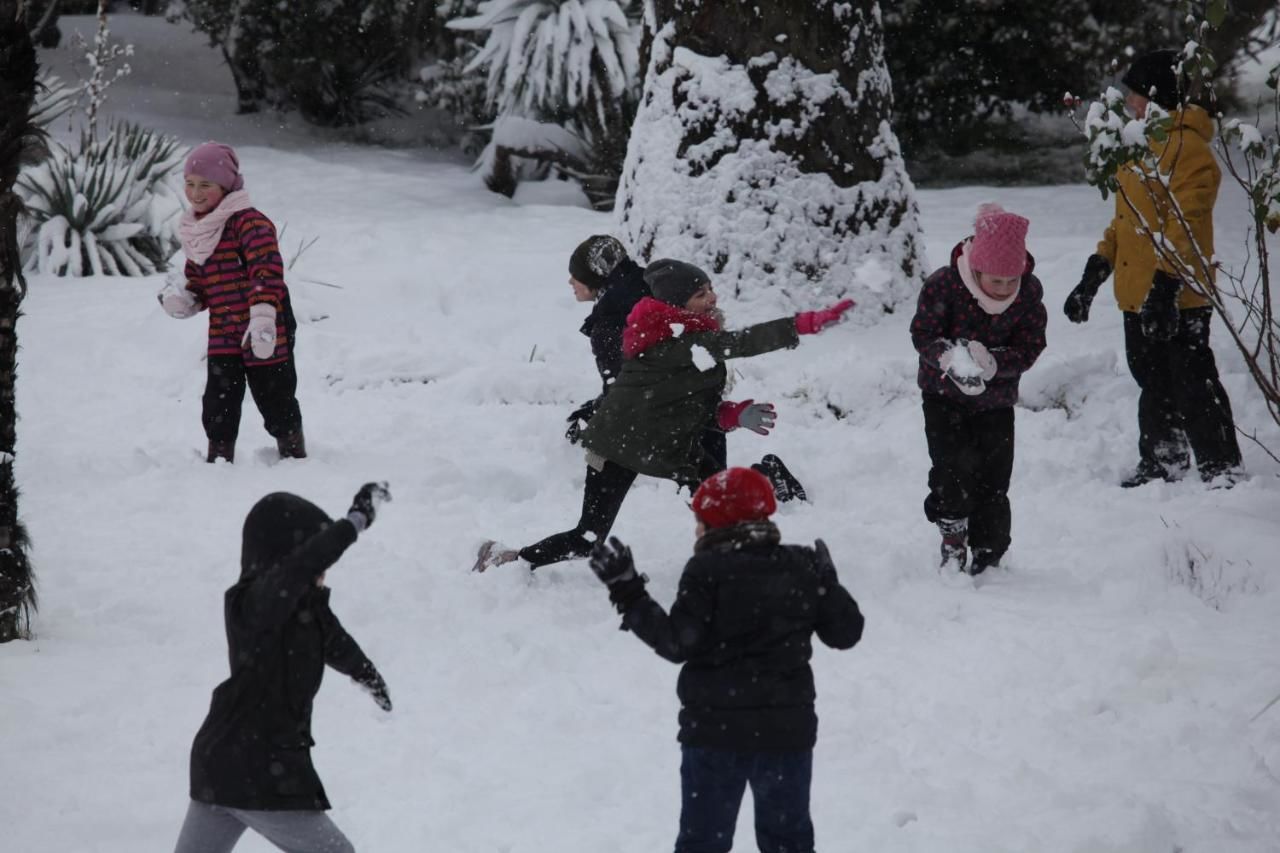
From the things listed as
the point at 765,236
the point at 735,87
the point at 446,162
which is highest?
the point at 735,87

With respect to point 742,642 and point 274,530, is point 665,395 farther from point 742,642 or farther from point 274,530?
point 274,530

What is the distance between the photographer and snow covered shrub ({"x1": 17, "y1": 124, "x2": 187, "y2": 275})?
10.1m

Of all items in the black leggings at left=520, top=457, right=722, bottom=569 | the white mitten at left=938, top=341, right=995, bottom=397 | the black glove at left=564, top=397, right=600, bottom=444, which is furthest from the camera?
the black glove at left=564, top=397, right=600, bottom=444

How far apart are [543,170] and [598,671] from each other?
9.47 metres

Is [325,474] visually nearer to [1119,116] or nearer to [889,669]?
[889,669]

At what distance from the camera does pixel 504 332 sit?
8766 millimetres

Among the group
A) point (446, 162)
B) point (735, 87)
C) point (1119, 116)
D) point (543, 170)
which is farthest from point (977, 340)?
point (446, 162)

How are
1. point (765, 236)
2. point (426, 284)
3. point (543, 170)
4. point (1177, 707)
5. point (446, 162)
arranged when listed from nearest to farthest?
point (1177, 707)
point (765, 236)
point (426, 284)
point (543, 170)
point (446, 162)

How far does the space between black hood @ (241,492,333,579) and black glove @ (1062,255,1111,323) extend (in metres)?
3.91

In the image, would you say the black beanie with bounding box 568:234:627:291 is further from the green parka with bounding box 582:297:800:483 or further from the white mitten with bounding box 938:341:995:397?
the white mitten with bounding box 938:341:995:397

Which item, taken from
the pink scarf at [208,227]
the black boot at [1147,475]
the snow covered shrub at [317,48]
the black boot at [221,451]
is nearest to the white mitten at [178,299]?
the pink scarf at [208,227]

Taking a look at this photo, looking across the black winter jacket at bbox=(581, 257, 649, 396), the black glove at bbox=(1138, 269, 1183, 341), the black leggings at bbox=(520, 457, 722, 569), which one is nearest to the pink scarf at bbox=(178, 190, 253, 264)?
the black winter jacket at bbox=(581, 257, 649, 396)

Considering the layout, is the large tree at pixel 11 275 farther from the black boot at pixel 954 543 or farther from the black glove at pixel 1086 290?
the black glove at pixel 1086 290

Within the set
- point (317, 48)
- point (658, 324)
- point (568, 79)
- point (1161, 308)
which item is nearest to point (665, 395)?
point (658, 324)
